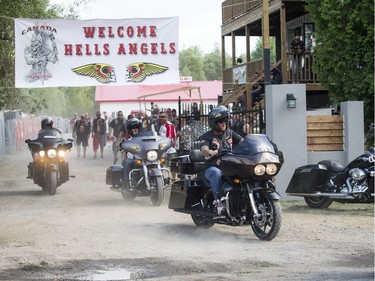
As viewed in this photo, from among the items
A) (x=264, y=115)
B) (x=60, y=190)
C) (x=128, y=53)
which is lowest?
(x=60, y=190)

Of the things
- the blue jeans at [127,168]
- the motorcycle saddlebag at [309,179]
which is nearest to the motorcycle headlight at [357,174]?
the motorcycle saddlebag at [309,179]

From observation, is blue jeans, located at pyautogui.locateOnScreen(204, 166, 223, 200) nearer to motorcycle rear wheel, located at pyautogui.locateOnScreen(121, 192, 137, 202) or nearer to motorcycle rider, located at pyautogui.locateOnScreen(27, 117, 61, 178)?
motorcycle rear wheel, located at pyautogui.locateOnScreen(121, 192, 137, 202)

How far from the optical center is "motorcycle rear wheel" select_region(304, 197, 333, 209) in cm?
1495

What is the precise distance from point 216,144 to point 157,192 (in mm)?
4104

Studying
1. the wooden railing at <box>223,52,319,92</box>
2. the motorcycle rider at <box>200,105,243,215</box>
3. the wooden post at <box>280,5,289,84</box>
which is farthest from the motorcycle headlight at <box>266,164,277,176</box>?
the wooden railing at <box>223,52,319,92</box>

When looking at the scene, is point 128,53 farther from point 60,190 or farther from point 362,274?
point 362,274

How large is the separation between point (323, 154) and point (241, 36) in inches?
→ 804

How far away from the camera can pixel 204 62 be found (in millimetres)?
131250

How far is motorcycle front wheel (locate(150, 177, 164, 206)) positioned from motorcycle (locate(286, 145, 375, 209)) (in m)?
2.17

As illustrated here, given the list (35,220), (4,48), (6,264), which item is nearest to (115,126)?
(4,48)

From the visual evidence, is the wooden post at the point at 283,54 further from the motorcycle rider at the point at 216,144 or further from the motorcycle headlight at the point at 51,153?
the motorcycle rider at the point at 216,144

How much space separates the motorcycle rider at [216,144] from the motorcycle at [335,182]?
3.08 metres

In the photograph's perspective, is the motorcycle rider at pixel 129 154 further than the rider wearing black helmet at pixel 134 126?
No

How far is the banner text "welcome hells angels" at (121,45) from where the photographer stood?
67.6 ft
